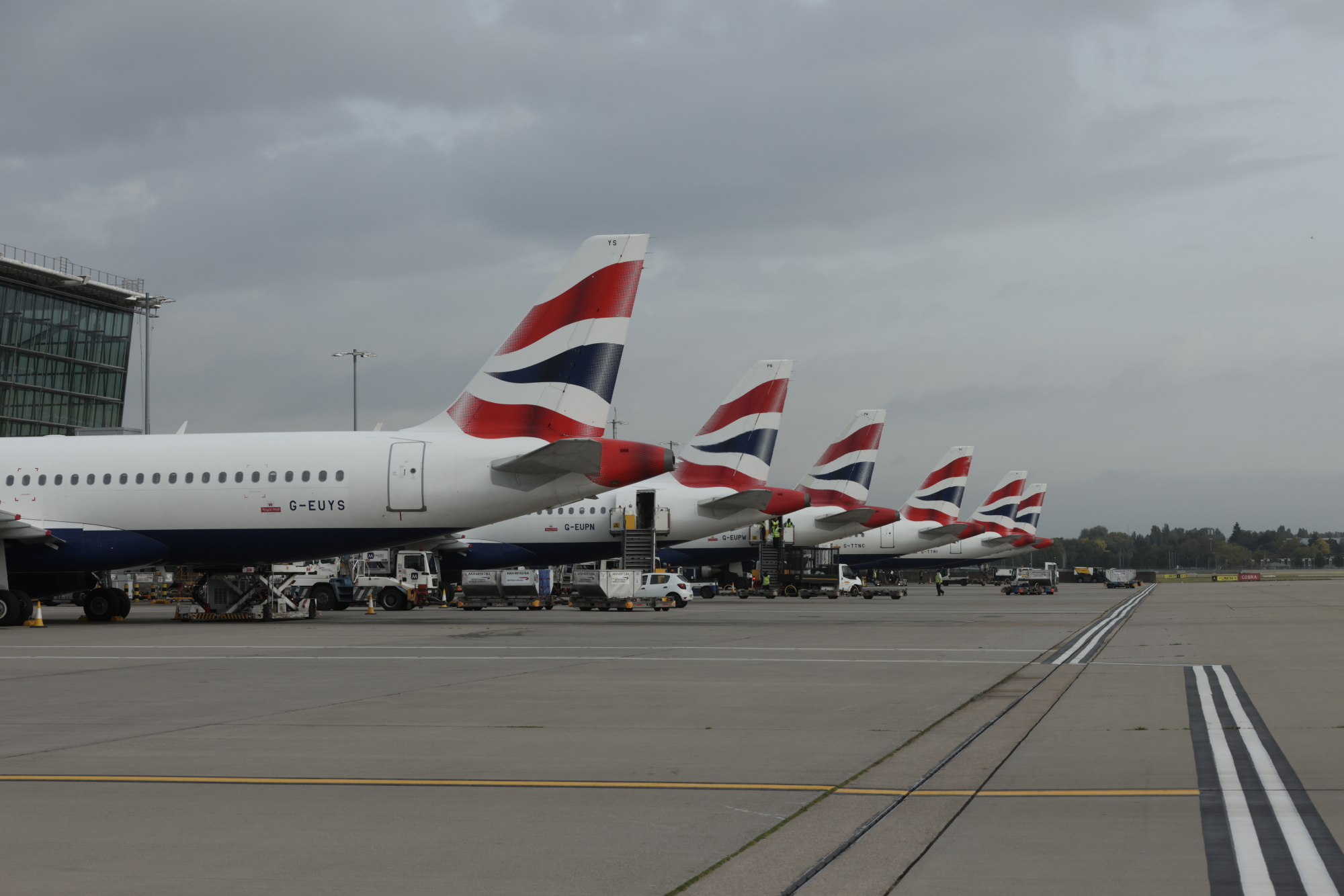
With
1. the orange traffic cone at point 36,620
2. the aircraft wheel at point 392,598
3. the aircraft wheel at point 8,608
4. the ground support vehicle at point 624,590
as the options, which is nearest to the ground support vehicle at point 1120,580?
the ground support vehicle at point 624,590

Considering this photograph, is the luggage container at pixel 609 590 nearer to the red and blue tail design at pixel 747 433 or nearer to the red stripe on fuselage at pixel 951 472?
the red and blue tail design at pixel 747 433

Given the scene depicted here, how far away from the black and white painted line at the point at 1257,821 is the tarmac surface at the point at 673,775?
31mm

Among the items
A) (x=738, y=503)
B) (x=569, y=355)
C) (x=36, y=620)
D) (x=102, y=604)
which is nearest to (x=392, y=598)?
(x=102, y=604)

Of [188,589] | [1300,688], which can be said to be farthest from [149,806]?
[188,589]

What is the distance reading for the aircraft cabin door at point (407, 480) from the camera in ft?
112

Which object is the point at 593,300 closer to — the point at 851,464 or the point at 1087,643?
the point at 1087,643

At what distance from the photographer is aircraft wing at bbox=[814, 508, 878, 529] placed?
68250 mm

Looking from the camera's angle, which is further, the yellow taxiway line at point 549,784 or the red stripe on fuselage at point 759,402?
the red stripe on fuselage at point 759,402

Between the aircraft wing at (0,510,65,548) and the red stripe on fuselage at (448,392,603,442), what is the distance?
40.4 ft

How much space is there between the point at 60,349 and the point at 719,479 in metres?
56.3

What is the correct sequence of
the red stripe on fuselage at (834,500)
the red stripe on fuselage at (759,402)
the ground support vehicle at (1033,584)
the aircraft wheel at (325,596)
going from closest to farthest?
the aircraft wheel at (325,596) → the red stripe on fuselage at (759,402) → the red stripe on fuselage at (834,500) → the ground support vehicle at (1033,584)

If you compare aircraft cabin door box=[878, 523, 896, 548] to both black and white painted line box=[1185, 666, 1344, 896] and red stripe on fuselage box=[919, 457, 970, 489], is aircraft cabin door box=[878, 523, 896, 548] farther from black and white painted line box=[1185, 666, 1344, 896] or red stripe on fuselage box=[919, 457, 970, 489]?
black and white painted line box=[1185, 666, 1344, 896]

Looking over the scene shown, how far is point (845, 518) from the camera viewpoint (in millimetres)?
69750

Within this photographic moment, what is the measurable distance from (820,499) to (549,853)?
216ft
